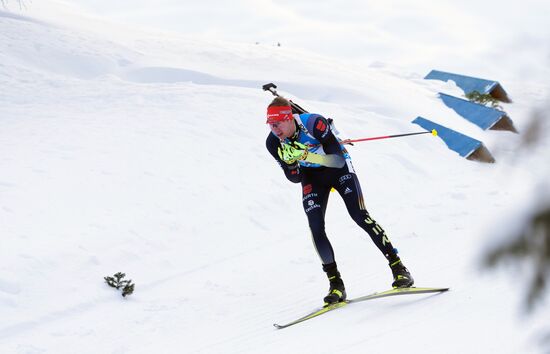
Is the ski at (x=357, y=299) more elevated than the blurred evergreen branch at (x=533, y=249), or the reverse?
the ski at (x=357, y=299)

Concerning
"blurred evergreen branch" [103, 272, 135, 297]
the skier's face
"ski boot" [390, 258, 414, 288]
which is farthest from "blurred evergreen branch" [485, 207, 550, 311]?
"blurred evergreen branch" [103, 272, 135, 297]

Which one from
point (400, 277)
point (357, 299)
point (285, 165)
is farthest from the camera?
point (285, 165)

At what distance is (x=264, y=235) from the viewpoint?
11008 mm

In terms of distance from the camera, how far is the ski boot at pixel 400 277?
22.1ft

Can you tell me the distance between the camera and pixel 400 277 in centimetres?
678

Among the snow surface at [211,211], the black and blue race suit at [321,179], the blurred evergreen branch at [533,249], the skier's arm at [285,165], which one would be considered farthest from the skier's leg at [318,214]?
the blurred evergreen branch at [533,249]

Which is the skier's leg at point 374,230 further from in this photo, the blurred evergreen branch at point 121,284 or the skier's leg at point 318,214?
the blurred evergreen branch at point 121,284

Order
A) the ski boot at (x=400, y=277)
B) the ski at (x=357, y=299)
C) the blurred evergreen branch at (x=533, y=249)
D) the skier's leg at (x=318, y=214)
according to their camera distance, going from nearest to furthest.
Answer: the blurred evergreen branch at (x=533, y=249) → the ski at (x=357, y=299) → the ski boot at (x=400, y=277) → the skier's leg at (x=318, y=214)

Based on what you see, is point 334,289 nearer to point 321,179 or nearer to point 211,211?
point 321,179

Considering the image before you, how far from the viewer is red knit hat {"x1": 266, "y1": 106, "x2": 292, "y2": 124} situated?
680cm

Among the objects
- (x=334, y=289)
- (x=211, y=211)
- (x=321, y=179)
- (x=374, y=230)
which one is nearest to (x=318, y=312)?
(x=334, y=289)

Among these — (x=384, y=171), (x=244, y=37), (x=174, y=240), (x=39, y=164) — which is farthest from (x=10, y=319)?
(x=244, y=37)

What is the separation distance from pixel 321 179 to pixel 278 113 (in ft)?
2.56

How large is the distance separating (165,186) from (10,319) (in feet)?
14.2
